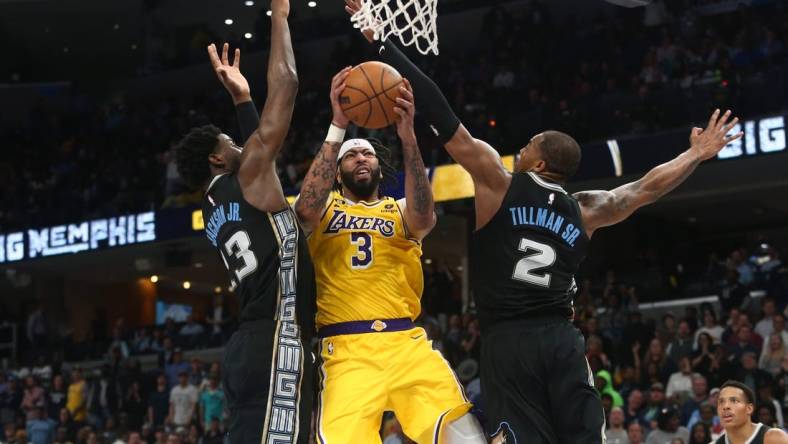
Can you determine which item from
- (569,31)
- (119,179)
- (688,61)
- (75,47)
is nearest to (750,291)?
(688,61)

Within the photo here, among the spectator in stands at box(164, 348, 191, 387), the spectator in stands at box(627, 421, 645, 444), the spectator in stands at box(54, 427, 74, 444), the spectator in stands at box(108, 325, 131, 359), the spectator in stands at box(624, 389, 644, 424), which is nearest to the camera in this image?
the spectator in stands at box(627, 421, 645, 444)

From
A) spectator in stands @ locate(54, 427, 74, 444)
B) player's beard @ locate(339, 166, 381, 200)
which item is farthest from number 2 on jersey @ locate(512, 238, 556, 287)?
spectator in stands @ locate(54, 427, 74, 444)

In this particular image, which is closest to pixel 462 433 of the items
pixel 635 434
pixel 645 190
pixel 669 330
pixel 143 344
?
pixel 645 190

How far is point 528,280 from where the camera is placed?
6164 millimetres

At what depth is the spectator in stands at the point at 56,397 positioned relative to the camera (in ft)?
65.6

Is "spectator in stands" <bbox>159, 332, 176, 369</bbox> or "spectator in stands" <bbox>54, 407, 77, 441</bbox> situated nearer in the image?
"spectator in stands" <bbox>54, 407, 77, 441</bbox>

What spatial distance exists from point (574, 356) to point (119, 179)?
19260 millimetres

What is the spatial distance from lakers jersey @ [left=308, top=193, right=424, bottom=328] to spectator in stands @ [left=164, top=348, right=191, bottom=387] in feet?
42.7

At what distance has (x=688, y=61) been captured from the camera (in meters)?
19.4

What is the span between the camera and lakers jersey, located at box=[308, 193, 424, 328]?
6.51m

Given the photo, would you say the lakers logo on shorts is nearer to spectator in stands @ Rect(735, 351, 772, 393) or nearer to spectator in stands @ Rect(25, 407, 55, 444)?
spectator in stands @ Rect(735, 351, 772, 393)

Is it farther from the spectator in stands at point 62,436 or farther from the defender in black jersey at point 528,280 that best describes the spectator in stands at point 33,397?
the defender in black jersey at point 528,280

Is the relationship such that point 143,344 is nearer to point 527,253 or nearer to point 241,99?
point 241,99

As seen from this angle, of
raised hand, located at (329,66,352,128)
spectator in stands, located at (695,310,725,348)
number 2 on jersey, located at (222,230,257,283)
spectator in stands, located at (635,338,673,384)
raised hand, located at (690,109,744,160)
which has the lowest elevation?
spectator in stands, located at (635,338,673,384)
